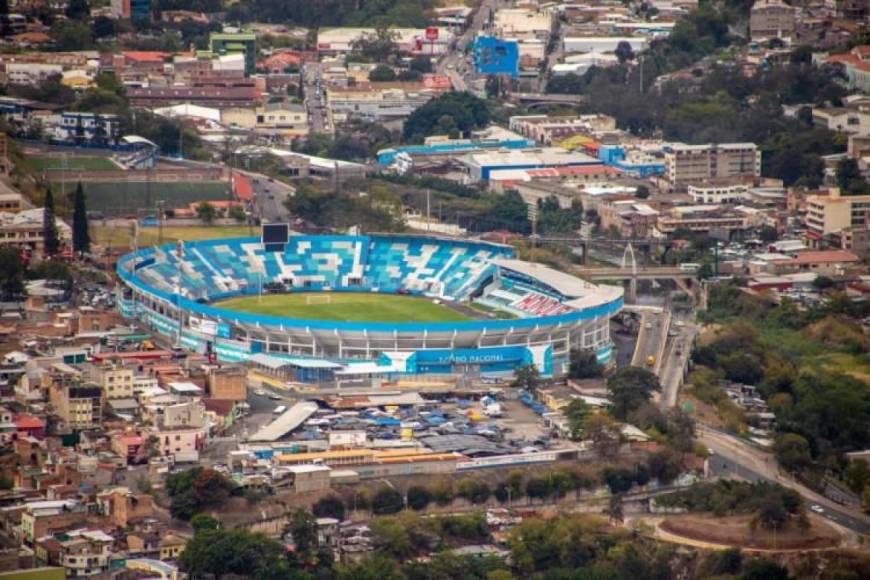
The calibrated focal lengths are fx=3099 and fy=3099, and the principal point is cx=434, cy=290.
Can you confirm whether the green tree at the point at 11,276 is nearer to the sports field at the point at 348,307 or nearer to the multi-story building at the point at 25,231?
the multi-story building at the point at 25,231

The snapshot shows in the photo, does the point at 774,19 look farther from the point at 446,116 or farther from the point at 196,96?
the point at 196,96

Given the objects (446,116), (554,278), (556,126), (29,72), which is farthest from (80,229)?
(556,126)

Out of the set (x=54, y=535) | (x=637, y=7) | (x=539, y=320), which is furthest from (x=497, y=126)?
(x=54, y=535)

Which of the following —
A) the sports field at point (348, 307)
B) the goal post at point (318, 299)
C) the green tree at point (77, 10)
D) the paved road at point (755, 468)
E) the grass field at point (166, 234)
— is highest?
the green tree at point (77, 10)

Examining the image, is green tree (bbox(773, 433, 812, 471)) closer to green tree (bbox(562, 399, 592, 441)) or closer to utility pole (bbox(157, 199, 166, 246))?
green tree (bbox(562, 399, 592, 441))

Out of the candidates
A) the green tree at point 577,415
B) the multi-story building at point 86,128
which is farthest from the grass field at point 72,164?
the green tree at point 577,415

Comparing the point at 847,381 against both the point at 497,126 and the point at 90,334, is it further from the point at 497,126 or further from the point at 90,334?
the point at 497,126
